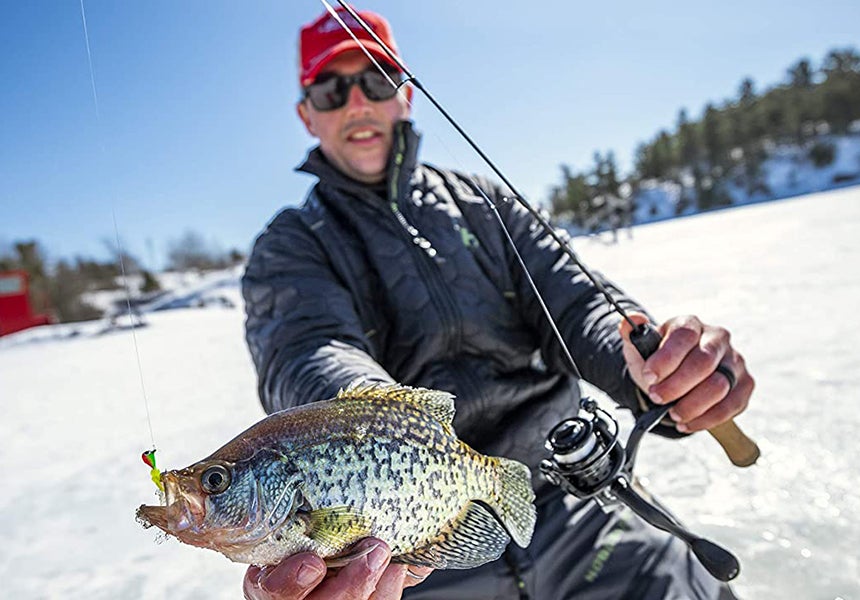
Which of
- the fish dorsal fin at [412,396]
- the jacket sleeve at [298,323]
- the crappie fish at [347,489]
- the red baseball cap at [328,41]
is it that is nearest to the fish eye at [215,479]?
the crappie fish at [347,489]

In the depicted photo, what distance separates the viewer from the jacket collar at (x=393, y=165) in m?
2.60

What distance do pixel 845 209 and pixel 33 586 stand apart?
19.3 meters

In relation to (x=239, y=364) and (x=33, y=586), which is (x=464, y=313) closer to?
(x=33, y=586)

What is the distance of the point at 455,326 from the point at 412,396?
103 cm

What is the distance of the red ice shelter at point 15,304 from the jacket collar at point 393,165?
22193mm

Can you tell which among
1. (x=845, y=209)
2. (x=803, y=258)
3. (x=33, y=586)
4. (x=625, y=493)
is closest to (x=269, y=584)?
(x=625, y=493)

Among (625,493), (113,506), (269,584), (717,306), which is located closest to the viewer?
(269,584)

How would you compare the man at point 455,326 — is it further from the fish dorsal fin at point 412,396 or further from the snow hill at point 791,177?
the snow hill at point 791,177

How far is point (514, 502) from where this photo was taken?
4.63ft

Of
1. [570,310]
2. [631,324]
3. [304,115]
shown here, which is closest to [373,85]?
[304,115]

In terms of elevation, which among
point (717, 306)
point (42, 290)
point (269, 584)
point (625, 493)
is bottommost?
point (42, 290)

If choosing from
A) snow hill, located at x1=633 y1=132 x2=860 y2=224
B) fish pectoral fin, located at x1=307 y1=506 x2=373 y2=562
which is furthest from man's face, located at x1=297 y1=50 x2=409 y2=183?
snow hill, located at x1=633 y1=132 x2=860 y2=224

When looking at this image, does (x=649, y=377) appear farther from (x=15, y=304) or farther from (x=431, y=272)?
(x=15, y=304)

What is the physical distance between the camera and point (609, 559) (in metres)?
2.12
